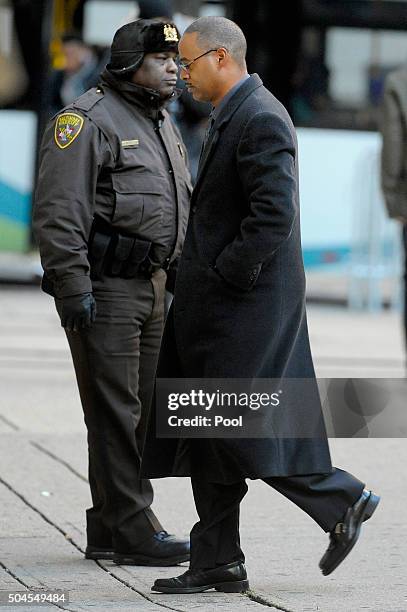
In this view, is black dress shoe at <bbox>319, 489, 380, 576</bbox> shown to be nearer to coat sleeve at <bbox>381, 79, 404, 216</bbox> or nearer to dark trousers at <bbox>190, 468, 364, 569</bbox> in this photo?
dark trousers at <bbox>190, 468, 364, 569</bbox>

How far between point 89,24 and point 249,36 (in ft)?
4.64

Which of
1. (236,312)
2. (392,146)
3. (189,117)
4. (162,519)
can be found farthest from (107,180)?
(392,146)

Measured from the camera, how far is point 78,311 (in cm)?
525

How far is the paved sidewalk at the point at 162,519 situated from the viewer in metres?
4.89

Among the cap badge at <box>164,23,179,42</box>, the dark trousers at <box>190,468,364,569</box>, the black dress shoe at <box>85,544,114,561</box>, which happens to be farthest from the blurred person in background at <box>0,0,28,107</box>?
the dark trousers at <box>190,468,364,569</box>

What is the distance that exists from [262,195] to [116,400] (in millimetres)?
1117

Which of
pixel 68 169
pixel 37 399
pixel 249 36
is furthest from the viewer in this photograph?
pixel 249 36

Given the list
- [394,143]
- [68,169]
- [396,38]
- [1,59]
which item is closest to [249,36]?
[396,38]

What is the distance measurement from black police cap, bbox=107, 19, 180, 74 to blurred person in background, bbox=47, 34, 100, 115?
8168 millimetres

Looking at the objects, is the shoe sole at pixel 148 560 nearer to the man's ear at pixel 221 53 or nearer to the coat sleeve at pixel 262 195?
the coat sleeve at pixel 262 195

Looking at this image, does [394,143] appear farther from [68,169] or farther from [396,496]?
[68,169]

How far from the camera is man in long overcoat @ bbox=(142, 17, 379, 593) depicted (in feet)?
15.6

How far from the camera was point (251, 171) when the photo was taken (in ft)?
15.5

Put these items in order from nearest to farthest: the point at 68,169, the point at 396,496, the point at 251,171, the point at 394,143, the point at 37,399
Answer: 1. the point at 251,171
2. the point at 68,169
3. the point at 396,496
4. the point at 37,399
5. the point at 394,143
